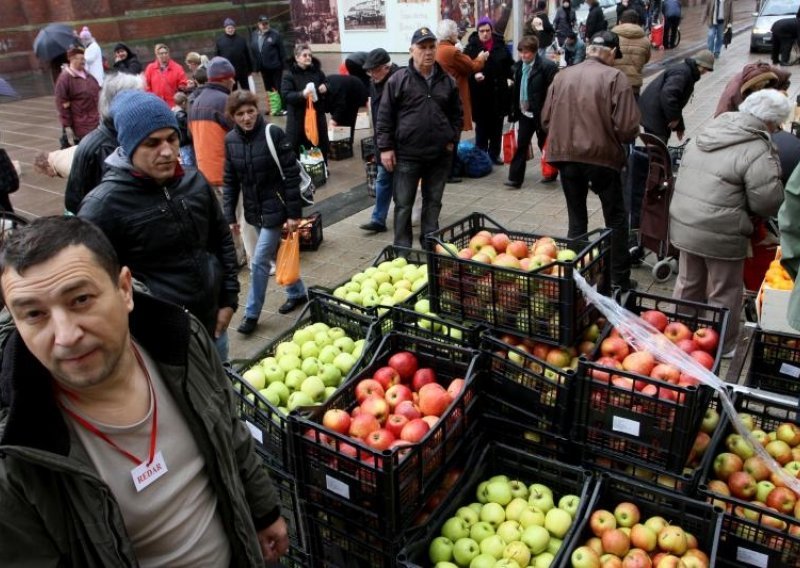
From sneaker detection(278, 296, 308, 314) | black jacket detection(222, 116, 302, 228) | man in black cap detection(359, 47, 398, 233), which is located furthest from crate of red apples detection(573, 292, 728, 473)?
man in black cap detection(359, 47, 398, 233)

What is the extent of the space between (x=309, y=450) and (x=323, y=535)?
1.48ft

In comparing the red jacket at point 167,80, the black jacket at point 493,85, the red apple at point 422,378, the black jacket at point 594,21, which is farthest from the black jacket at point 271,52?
the red apple at point 422,378

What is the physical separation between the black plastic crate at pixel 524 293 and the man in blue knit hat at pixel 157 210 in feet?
4.03

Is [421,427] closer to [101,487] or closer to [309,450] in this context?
[309,450]

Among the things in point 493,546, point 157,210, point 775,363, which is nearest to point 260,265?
point 157,210

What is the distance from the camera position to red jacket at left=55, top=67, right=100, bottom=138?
381 inches

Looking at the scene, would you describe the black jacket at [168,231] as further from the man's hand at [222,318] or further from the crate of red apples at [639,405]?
the crate of red apples at [639,405]

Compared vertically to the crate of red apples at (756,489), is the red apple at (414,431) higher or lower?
higher

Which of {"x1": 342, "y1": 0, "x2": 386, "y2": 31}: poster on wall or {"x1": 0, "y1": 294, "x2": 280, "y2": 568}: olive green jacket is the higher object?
{"x1": 342, "y1": 0, "x2": 386, "y2": 31}: poster on wall

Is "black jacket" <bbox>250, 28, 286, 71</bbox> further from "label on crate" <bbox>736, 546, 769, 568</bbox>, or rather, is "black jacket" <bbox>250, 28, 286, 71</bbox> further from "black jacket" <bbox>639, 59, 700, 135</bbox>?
"label on crate" <bbox>736, 546, 769, 568</bbox>

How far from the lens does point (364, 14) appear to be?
1670 cm

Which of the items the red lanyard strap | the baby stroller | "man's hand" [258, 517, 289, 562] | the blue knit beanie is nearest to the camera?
the red lanyard strap

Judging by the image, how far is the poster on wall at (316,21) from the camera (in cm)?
1836

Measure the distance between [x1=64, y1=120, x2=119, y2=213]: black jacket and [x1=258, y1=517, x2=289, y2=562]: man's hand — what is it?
2.66 meters
